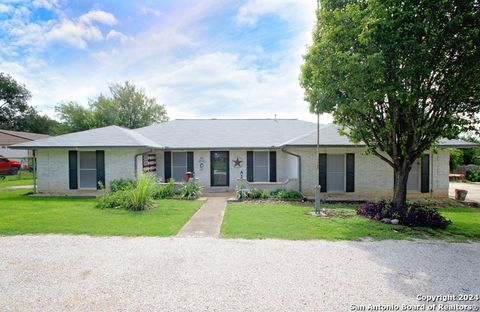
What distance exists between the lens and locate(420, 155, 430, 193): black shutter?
13742 mm

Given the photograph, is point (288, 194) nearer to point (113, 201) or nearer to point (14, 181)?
point (113, 201)

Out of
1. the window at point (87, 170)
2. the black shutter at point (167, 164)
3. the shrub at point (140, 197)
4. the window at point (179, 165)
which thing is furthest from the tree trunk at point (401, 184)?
the window at point (87, 170)

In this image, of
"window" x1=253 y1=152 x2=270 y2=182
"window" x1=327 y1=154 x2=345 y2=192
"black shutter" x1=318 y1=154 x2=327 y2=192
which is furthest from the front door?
"window" x1=327 y1=154 x2=345 y2=192

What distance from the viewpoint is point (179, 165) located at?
16.1m

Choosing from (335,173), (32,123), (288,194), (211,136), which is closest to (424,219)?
(288,194)

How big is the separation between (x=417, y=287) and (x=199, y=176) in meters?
12.9

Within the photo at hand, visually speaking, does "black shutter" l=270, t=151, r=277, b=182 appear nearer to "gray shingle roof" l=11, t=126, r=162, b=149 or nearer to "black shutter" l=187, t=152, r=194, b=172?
"black shutter" l=187, t=152, r=194, b=172

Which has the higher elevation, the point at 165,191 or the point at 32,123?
the point at 32,123

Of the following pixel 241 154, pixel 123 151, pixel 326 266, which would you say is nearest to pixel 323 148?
pixel 241 154

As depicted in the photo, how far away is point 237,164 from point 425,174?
33.8ft

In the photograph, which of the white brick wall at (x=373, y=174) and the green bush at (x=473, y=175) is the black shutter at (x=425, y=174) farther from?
the green bush at (x=473, y=175)

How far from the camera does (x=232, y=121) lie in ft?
69.6


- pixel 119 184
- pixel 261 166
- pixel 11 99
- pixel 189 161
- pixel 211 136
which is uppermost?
pixel 11 99

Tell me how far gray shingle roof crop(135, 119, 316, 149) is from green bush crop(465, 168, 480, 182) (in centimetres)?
1437
